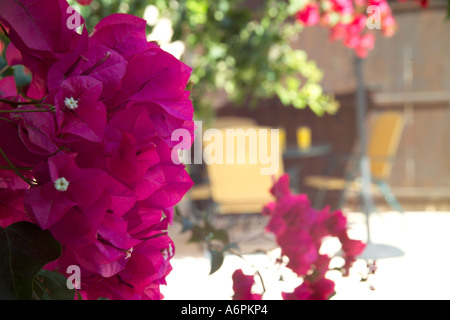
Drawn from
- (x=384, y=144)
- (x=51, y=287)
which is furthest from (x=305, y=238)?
(x=384, y=144)

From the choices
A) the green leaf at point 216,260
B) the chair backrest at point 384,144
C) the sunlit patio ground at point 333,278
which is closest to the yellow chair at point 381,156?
the chair backrest at point 384,144

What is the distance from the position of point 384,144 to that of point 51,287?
4.21 metres

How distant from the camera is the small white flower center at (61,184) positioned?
136 mm

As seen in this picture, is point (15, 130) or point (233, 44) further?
point (233, 44)

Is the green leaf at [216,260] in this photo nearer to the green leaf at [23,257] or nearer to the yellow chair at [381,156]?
the green leaf at [23,257]

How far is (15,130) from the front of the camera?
0.16m

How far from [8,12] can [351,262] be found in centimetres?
22

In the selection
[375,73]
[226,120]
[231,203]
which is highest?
[375,73]

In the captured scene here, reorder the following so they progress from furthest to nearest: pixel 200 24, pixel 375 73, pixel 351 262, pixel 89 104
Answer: pixel 375 73
pixel 200 24
pixel 351 262
pixel 89 104

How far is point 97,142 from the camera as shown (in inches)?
5.9

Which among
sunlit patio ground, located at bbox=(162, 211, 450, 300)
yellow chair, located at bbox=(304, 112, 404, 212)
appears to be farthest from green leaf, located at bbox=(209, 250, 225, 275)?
yellow chair, located at bbox=(304, 112, 404, 212)

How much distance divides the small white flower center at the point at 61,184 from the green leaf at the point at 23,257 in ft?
0.07
